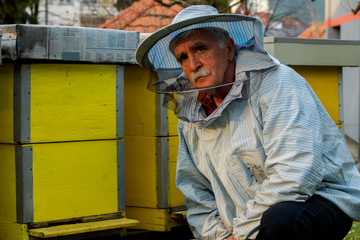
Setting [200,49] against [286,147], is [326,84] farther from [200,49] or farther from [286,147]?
[286,147]

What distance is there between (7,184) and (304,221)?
1.59m

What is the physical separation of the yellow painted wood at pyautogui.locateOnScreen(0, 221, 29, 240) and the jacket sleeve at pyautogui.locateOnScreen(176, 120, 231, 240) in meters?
0.82

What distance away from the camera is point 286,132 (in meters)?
1.94

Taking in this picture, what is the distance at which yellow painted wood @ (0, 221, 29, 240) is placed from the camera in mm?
2742

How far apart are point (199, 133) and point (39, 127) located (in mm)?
870

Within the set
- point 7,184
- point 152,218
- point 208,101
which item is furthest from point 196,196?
point 7,184

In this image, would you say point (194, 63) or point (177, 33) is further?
point (177, 33)

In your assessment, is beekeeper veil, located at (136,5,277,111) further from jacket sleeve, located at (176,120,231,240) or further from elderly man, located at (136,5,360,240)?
jacket sleeve, located at (176,120,231,240)

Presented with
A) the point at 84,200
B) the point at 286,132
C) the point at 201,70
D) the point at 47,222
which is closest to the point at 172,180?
the point at 84,200

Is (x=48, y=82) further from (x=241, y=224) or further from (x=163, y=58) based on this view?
(x=241, y=224)

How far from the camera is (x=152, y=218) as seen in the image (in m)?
3.26

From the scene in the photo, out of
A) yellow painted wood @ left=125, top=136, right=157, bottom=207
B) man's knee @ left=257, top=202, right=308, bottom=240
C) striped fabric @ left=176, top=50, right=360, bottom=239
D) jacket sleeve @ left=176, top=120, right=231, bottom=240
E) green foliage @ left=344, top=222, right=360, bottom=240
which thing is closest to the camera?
man's knee @ left=257, top=202, right=308, bottom=240

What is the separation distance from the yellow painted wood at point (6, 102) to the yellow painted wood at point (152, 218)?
3.05ft

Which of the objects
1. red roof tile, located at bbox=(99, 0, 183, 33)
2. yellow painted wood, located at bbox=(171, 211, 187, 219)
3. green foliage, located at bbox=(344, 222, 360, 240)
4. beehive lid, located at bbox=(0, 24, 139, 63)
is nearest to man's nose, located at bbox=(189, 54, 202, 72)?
beehive lid, located at bbox=(0, 24, 139, 63)
